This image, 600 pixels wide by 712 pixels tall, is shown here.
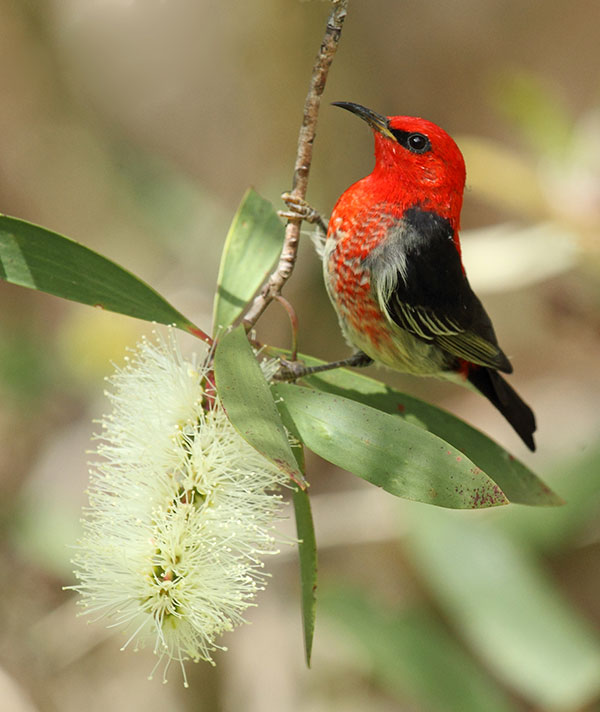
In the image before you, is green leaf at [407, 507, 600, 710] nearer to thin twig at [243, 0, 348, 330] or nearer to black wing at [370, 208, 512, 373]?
black wing at [370, 208, 512, 373]

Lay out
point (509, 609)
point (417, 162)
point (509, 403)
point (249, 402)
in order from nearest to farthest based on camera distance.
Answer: point (249, 402) → point (417, 162) → point (509, 403) → point (509, 609)

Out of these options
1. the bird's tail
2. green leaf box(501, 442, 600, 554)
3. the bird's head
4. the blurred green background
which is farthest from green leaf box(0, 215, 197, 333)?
green leaf box(501, 442, 600, 554)

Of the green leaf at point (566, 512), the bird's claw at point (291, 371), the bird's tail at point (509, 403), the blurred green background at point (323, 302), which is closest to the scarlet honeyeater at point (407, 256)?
the bird's tail at point (509, 403)

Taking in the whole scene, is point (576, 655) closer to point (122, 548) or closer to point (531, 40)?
point (122, 548)

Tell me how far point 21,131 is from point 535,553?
3.13 m

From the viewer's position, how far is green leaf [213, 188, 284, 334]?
138 centimetres

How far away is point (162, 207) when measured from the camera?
3.38 meters

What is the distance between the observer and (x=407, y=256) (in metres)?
1.48

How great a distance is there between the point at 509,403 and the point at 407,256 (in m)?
0.43

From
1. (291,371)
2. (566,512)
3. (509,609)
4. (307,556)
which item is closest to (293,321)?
(291,371)

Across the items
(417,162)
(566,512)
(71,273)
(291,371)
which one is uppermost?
(417,162)

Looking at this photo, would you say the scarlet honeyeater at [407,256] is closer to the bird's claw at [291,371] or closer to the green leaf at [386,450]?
the bird's claw at [291,371]

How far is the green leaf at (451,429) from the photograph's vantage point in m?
1.38

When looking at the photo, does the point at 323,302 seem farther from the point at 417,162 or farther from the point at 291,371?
the point at 291,371
